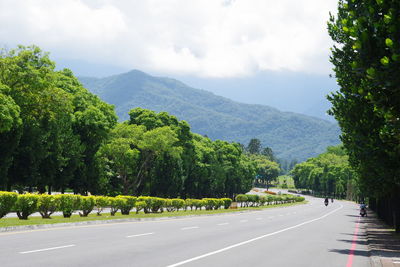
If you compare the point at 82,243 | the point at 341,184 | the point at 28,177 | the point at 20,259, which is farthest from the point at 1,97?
the point at 341,184

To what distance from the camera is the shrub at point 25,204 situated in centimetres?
2373

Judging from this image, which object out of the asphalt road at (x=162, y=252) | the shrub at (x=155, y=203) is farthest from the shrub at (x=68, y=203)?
the shrub at (x=155, y=203)

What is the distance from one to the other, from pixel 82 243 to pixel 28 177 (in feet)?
101

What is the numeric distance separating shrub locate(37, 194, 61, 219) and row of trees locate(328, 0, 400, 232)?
1492 cm

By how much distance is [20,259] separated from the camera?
35.8ft

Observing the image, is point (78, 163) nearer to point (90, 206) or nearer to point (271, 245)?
point (90, 206)

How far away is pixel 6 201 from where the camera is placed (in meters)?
22.5

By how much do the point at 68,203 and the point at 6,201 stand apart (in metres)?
5.84

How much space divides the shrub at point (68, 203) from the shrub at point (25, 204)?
7.36 feet

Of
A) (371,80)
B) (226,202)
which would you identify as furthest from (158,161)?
(371,80)

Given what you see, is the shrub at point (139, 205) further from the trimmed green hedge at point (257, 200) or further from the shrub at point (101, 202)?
the trimmed green hedge at point (257, 200)

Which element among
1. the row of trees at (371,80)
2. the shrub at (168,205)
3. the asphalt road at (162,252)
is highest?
the row of trees at (371,80)

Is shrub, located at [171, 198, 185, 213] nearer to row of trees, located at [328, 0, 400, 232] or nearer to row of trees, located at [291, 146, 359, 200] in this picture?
row of trees, located at [328, 0, 400, 232]

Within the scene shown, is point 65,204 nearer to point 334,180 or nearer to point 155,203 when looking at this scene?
point 155,203
